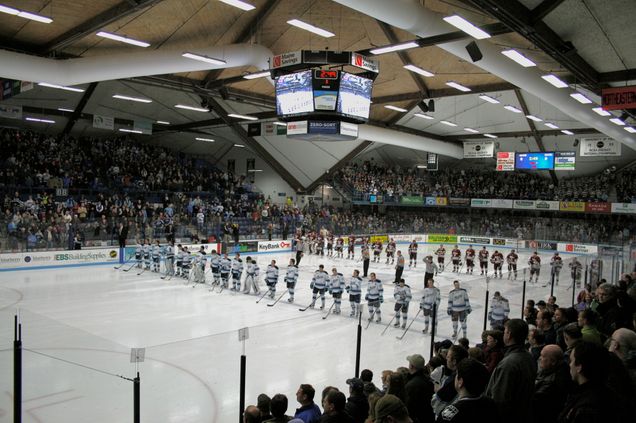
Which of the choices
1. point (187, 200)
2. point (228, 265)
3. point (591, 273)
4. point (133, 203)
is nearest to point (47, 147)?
point (133, 203)

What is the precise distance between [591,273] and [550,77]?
647cm

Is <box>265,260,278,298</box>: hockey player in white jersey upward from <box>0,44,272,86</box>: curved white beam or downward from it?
downward

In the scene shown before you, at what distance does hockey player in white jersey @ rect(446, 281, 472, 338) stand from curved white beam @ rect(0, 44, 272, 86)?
10060mm

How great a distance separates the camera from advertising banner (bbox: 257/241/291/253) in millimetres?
30125

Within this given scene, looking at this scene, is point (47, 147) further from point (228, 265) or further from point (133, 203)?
point (228, 265)

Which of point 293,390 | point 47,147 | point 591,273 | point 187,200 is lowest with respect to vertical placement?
point 293,390

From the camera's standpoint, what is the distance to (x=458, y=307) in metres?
11.6

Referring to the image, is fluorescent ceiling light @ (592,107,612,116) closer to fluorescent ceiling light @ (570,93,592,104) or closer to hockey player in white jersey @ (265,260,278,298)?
Answer: fluorescent ceiling light @ (570,93,592,104)

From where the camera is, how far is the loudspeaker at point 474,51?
43.3 feet

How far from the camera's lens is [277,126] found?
28.4 metres

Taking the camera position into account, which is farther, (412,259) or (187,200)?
(187,200)

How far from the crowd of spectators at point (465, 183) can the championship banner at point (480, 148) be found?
13470mm

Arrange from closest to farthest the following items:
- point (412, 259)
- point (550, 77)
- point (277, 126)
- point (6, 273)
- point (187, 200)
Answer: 1. point (550, 77)
2. point (6, 273)
3. point (412, 259)
4. point (277, 126)
5. point (187, 200)

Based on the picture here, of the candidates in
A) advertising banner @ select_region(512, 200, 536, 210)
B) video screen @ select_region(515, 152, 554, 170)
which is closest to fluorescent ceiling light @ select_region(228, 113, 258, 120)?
video screen @ select_region(515, 152, 554, 170)
